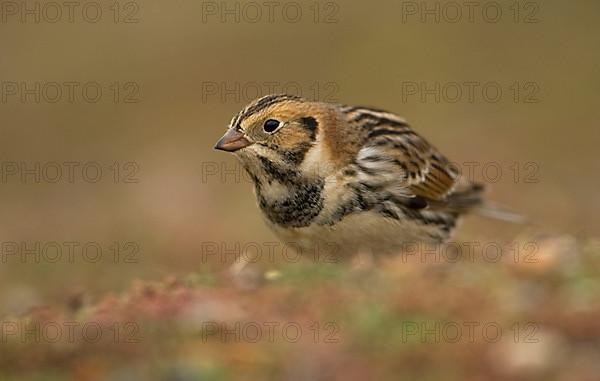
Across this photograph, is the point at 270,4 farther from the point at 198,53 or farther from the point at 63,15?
the point at 63,15

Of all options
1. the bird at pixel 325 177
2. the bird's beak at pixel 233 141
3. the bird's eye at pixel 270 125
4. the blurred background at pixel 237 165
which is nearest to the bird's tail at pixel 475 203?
the blurred background at pixel 237 165

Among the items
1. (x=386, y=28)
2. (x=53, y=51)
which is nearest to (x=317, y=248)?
(x=386, y=28)

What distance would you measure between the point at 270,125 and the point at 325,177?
0.53 m

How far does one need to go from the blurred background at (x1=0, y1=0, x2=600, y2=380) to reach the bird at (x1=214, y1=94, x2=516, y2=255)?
0.53 metres

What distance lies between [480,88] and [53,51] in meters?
9.61

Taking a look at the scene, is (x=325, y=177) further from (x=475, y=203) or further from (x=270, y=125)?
(x=475, y=203)

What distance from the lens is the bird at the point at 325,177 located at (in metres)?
8.73

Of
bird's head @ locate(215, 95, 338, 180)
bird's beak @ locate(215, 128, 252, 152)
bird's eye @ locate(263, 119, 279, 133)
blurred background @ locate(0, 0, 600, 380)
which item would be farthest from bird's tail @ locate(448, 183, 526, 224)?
bird's beak @ locate(215, 128, 252, 152)

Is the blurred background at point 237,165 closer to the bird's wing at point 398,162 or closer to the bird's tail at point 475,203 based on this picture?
the bird's tail at point 475,203

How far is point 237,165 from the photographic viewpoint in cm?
2091

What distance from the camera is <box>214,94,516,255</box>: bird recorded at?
344 inches

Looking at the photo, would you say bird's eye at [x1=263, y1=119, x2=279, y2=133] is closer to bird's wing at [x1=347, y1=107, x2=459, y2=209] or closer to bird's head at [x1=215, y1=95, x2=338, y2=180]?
bird's head at [x1=215, y1=95, x2=338, y2=180]

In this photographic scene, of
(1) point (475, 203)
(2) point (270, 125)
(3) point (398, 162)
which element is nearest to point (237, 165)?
(1) point (475, 203)

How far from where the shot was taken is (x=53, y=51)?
27203mm
